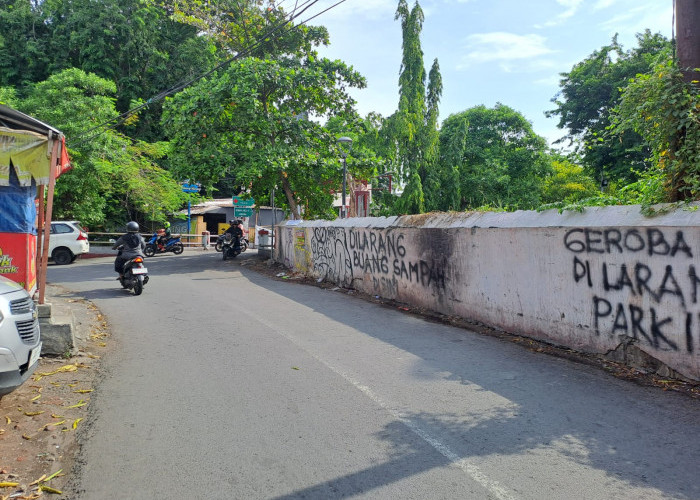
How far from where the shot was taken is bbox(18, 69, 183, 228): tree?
2306 cm

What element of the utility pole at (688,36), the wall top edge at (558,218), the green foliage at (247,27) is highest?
the green foliage at (247,27)

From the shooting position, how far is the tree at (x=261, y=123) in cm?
1852

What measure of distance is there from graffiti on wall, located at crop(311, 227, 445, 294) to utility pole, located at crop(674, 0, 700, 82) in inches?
185

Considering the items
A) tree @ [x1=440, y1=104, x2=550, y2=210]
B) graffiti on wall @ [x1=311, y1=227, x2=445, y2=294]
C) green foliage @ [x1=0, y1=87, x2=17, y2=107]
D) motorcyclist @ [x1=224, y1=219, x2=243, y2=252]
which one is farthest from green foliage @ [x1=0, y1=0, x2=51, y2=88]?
tree @ [x1=440, y1=104, x2=550, y2=210]

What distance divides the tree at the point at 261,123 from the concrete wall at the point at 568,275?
9.70 m

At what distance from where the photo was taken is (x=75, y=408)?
4.66 meters

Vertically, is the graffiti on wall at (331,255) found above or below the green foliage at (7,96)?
below

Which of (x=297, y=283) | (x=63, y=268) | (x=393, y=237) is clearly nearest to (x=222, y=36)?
(x=63, y=268)

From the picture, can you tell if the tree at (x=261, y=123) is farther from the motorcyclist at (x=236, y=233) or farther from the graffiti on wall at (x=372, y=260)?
the graffiti on wall at (x=372, y=260)

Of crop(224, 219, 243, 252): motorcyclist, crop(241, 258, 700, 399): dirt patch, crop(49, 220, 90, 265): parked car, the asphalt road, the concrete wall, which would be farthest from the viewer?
crop(224, 219, 243, 252): motorcyclist

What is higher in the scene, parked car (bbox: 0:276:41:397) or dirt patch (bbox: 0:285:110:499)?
parked car (bbox: 0:276:41:397)

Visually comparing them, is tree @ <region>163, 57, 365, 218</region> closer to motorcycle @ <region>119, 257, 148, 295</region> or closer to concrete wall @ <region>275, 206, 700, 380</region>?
motorcycle @ <region>119, 257, 148, 295</region>

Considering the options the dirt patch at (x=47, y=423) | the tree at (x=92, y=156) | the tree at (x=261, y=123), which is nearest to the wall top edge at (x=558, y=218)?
the dirt patch at (x=47, y=423)

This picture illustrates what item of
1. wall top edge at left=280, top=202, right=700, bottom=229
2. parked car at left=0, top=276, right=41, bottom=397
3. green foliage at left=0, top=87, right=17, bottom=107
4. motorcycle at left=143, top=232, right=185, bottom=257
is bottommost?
parked car at left=0, top=276, right=41, bottom=397
